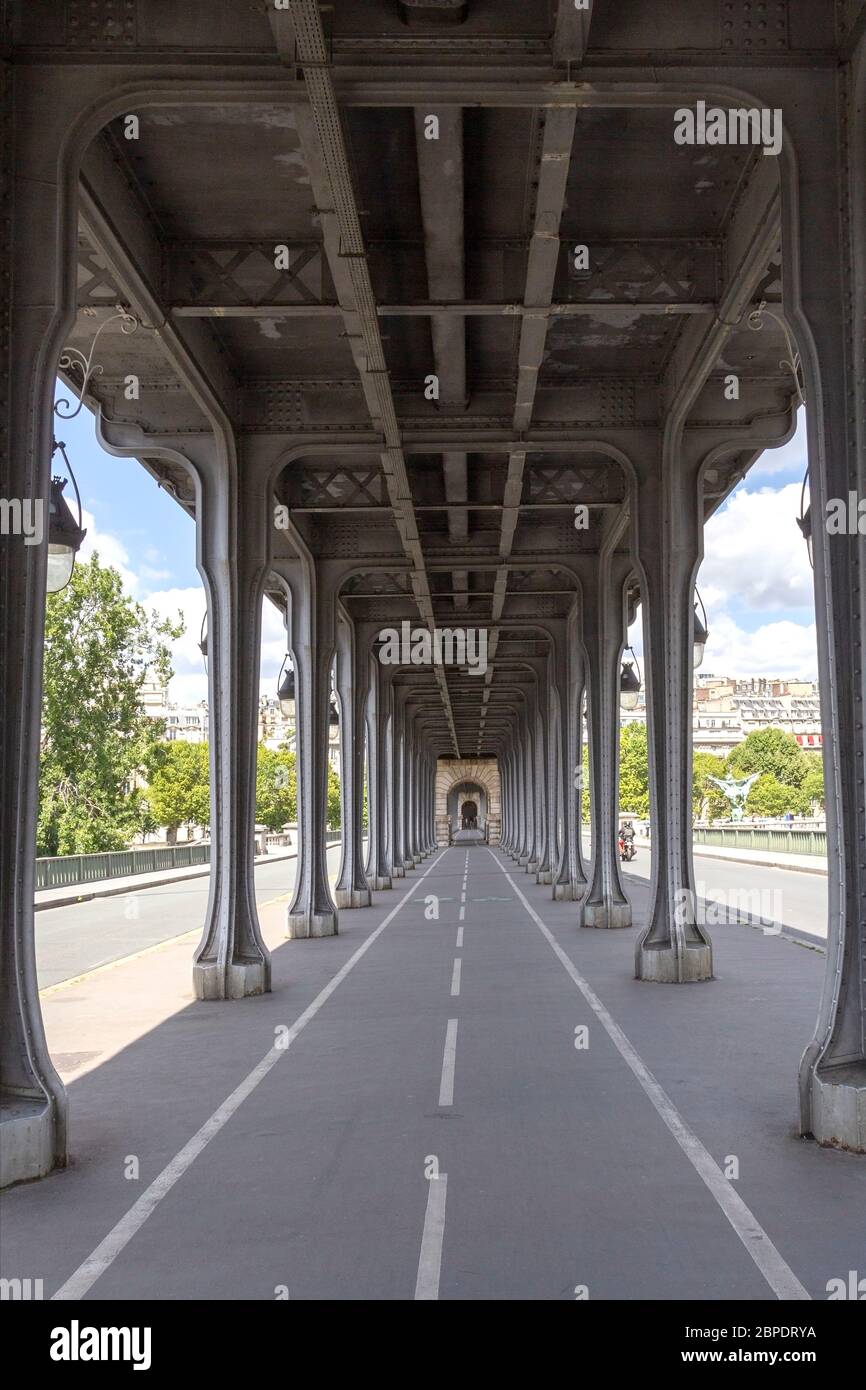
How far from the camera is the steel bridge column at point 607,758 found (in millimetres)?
23953

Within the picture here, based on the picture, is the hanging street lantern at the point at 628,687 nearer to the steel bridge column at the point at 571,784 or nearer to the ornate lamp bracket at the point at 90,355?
the steel bridge column at the point at 571,784

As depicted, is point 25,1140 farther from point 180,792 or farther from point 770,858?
point 180,792

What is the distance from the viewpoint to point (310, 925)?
23.6 meters

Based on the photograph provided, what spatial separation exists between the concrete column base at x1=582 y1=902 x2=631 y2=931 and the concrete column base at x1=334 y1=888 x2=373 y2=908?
8718 millimetres

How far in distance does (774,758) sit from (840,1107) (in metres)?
147

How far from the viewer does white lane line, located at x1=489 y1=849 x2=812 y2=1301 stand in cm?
575

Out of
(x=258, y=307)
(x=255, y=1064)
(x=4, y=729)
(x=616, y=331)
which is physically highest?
(x=616, y=331)

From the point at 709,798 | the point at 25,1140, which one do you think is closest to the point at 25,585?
the point at 25,1140

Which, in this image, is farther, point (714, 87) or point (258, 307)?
point (258, 307)

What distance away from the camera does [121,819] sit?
57188 mm

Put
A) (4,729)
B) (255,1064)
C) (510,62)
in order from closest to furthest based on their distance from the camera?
(4,729) < (510,62) < (255,1064)
